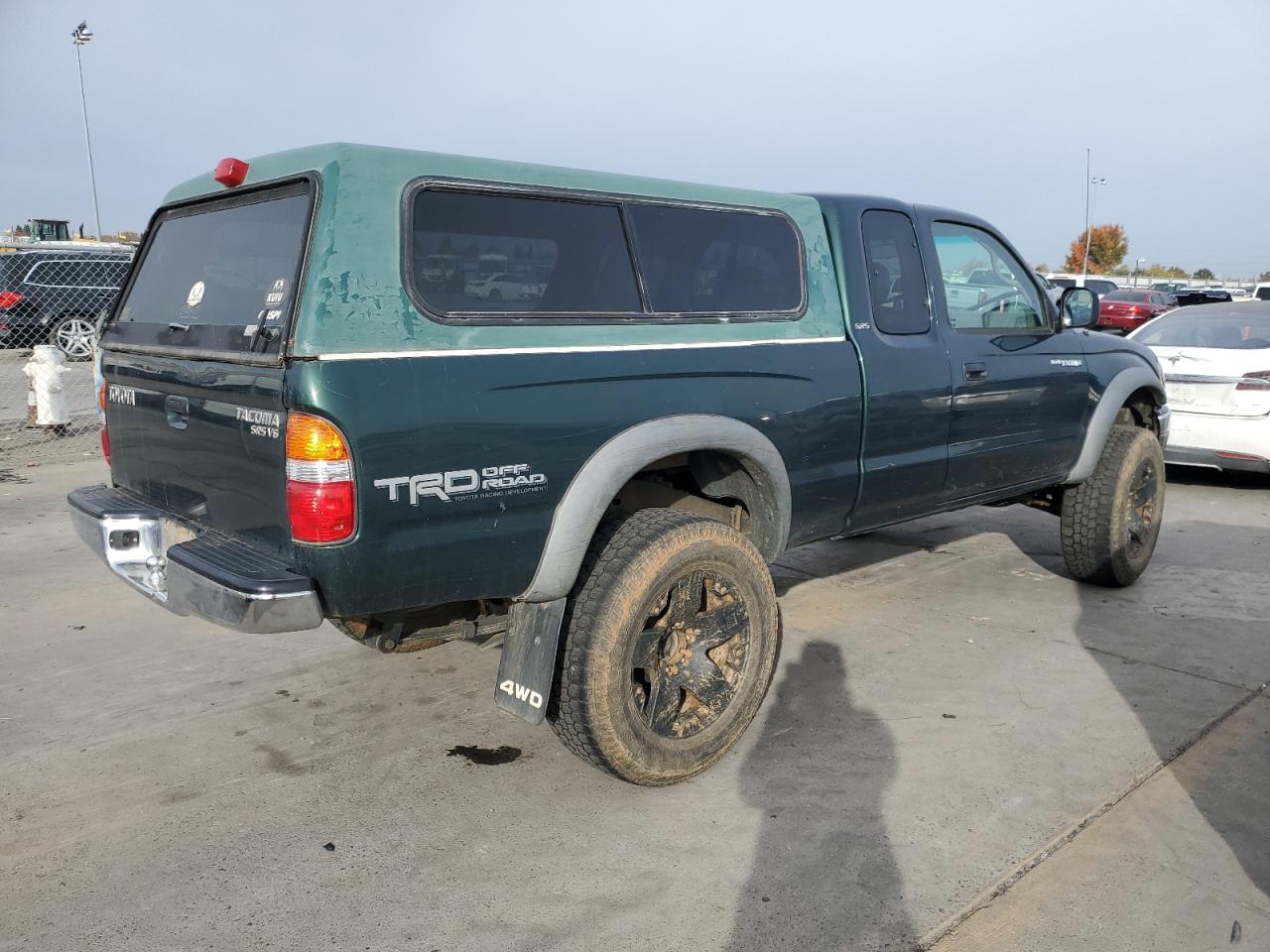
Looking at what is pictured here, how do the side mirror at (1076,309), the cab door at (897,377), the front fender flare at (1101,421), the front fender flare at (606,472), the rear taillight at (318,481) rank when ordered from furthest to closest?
1. the front fender flare at (1101,421)
2. the side mirror at (1076,309)
3. the cab door at (897,377)
4. the front fender flare at (606,472)
5. the rear taillight at (318,481)

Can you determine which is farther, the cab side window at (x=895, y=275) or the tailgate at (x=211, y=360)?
the cab side window at (x=895, y=275)

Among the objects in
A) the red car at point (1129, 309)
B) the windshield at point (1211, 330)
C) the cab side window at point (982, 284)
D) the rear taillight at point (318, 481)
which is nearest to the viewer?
the rear taillight at point (318, 481)

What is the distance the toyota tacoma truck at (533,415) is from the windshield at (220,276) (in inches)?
0.6

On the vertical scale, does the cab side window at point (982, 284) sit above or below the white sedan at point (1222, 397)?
above

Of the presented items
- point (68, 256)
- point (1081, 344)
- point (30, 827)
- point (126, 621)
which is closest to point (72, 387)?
point (68, 256)

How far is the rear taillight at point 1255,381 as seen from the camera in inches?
286

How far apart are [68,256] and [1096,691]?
1742 cm

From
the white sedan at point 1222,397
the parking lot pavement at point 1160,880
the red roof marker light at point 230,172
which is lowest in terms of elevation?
the parking lot pavement at point 1160,880

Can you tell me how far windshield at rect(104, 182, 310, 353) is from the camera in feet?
9.16

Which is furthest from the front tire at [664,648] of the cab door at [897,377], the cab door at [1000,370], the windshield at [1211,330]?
the windshield at [1211,330]

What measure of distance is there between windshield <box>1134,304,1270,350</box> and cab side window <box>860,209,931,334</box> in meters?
4.82

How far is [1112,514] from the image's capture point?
5.15 meters

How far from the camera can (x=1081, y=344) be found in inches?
202

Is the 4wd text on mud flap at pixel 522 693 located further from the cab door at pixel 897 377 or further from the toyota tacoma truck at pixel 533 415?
the cab door at pixel 897 377
